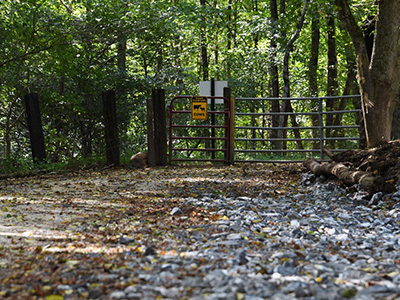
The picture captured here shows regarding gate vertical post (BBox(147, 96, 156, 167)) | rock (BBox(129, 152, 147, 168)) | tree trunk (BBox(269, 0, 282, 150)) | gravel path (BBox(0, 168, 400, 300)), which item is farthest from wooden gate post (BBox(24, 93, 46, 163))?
tree trunk (BBox(269, 0, 282, 150))

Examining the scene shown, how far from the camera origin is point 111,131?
425 inches

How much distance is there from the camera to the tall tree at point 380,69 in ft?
26.6

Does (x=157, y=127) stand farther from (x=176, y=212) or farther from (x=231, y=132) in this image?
(x=176, y=212)

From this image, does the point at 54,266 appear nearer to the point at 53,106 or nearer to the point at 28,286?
the point at 28,286

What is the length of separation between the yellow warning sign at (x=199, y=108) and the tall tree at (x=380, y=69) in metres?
3.62

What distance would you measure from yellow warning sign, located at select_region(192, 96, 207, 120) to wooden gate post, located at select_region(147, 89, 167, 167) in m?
0.70

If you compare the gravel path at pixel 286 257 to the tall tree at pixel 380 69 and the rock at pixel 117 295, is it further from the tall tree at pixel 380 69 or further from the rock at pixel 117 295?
the tall tree at pixel 380 69

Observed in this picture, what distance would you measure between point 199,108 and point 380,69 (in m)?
4.14

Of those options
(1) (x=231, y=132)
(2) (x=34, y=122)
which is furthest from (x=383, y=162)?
(2) (x=34, y=122)

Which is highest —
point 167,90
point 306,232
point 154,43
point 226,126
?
point 154,43

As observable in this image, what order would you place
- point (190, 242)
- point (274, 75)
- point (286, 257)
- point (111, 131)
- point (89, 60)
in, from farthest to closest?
1. point (274, 75)
2. point (89, 60)
3. point (111, 131)
4. point (190, 242)
5. point (286, 257)

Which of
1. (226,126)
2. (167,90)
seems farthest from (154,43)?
(226,126)

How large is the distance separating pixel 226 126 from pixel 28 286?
8663 millimetres

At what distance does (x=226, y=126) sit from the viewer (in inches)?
445
